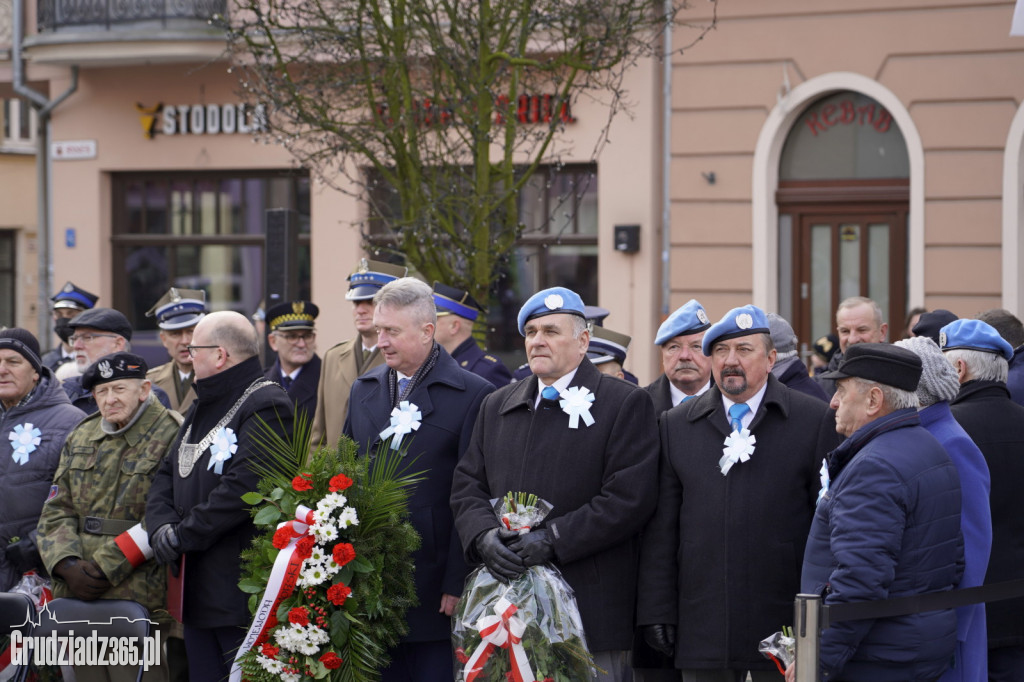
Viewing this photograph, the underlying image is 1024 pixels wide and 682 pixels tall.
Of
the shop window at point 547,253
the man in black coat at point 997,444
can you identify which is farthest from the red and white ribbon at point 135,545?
the shop window at point 547,253

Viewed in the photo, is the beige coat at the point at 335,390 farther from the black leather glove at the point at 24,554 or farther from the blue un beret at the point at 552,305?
the blue un beret at the point at 552,305

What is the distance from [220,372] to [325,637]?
5.02 ft

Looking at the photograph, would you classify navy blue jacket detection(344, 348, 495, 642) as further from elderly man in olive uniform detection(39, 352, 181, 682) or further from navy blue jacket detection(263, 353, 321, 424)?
navy blue jacket detection(263, 353, 321, 424)

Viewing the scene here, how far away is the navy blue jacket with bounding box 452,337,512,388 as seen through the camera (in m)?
7.46

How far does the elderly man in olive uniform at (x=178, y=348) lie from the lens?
332 inches

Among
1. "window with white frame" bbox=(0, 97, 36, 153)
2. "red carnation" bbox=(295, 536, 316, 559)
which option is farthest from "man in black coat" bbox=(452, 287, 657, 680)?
"window with white frame" bbox=(0, 97, 36, 153)

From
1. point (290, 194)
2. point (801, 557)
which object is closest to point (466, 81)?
point (801, 557)

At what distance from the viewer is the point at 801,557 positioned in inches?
194

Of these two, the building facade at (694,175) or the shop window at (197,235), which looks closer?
the building facade at (694,175)

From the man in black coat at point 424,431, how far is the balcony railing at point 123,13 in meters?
10.1

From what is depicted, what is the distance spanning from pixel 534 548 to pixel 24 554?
10.1 ft

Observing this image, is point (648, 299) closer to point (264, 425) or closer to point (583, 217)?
point (583, 217)

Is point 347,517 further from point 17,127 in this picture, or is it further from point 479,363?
point 17,127

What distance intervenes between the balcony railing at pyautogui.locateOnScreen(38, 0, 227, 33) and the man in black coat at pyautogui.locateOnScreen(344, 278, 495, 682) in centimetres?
1013
